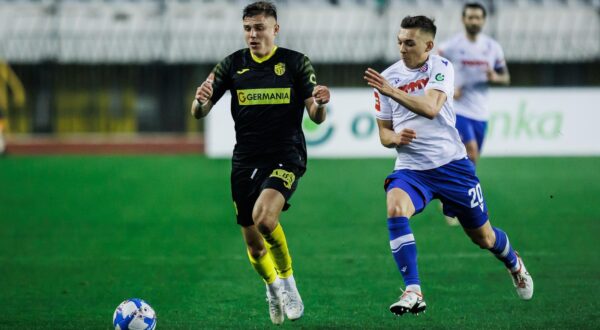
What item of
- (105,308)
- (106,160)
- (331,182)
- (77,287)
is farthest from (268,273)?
(106,160)

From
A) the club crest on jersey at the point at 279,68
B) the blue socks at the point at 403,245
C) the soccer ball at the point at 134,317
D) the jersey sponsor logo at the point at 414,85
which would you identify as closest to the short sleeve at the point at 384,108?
the jersey sponsor logo at the point at 414,85

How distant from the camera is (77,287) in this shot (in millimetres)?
8500

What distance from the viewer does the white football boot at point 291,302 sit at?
7125mm

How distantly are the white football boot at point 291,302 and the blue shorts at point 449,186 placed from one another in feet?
3.12

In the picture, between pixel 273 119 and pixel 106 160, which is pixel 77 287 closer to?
pixel 273 119

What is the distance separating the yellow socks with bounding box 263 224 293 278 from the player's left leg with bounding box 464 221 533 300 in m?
1.34

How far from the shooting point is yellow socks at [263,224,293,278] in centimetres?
716

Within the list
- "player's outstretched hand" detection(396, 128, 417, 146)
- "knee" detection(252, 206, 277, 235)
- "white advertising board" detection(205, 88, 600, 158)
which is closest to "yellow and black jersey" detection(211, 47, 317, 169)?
"knee" detection(252, 206, 277, 235)

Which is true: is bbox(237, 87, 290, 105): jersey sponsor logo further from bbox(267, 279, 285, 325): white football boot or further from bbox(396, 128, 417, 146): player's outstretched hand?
bbox(267, 279, 285, 325): white football boot

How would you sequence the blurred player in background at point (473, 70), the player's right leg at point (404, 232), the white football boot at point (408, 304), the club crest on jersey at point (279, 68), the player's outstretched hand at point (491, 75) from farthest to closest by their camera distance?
1. the player's outstretched hand at point (491, 75)
2. the blurred player in background at point (473, 70)
3. the club crest on jersey at point (279, 68)
4. the player's right leg at point (404, 232)
5. the white football boot at point (408, 304)

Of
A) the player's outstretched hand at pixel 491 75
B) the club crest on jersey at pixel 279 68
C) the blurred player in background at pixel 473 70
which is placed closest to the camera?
the club crest on jersey at pixel 279 68

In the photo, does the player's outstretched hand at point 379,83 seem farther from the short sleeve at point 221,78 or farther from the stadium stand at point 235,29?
the stadium stand at point 235,29

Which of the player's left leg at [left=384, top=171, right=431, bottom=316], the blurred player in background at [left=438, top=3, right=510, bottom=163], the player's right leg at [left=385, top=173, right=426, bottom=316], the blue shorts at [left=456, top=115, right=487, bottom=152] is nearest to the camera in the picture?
the player's left leg at [left=384, top=171, right=431, bottom=316]

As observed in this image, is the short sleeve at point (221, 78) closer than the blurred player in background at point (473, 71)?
Yes
